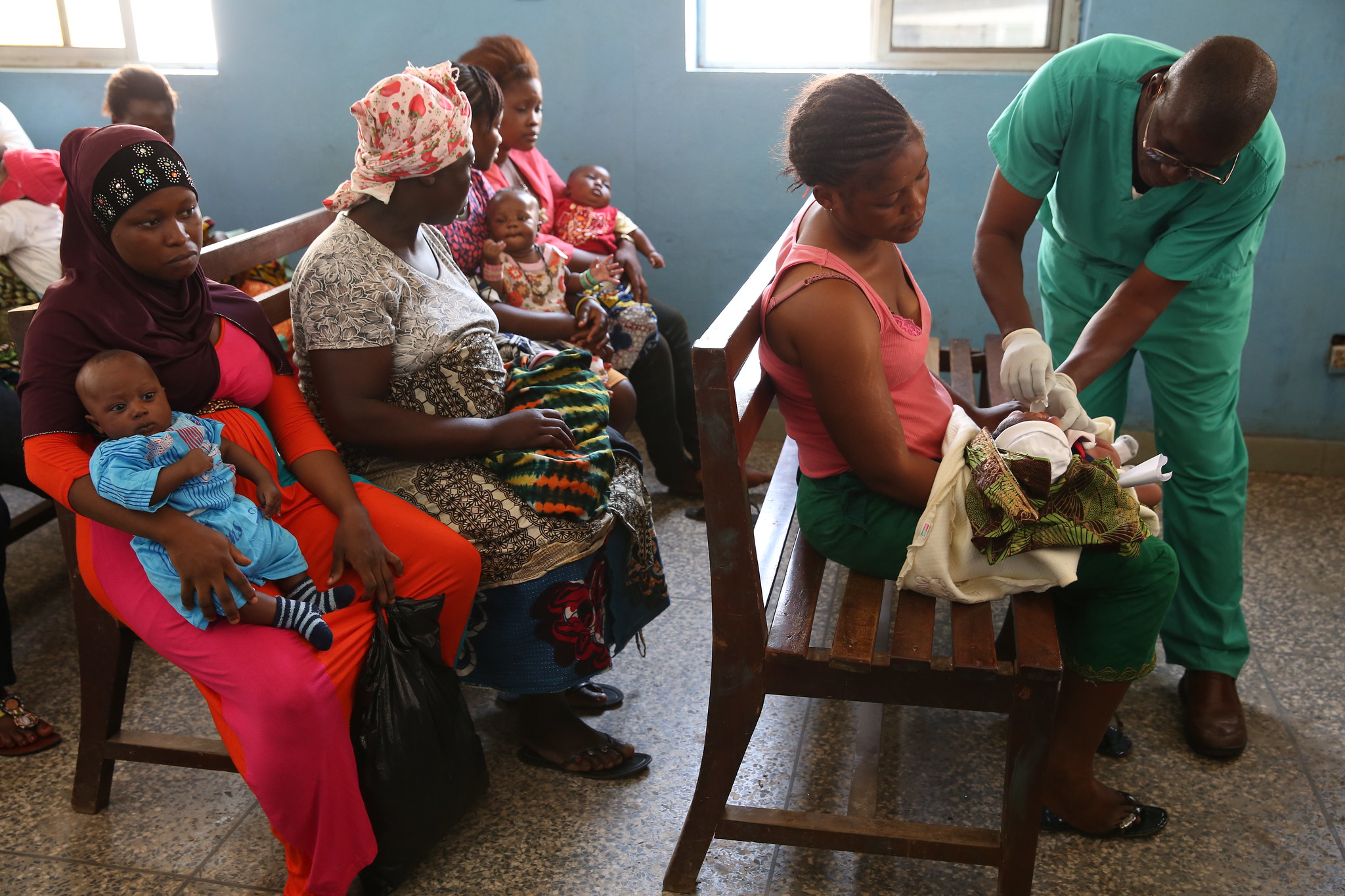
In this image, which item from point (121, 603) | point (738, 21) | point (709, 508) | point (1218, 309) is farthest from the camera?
point (738, 21)

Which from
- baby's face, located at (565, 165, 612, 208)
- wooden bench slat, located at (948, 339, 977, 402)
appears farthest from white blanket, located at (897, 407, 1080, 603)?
baby's face, located at (565, 165, 612, 208)

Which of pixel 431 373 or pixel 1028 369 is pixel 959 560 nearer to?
pixel 1028 369

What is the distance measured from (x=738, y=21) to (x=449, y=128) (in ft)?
7.15

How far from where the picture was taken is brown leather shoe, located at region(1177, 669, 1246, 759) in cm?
230

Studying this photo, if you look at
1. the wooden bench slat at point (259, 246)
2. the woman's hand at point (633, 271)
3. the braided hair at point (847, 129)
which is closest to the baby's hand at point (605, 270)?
the woman's hand at point (633, 271)

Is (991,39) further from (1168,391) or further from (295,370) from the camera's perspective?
(295,370)

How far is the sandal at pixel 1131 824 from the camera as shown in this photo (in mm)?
2047

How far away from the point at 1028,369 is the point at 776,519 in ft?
2.12

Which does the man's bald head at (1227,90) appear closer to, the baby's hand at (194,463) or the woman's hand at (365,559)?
the woman's hand at (365,559)

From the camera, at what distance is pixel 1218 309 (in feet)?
Result: 7.71

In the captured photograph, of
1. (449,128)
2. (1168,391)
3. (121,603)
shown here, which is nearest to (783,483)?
(1168,391)

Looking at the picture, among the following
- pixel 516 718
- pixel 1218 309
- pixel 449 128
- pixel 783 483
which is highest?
pixel 449 128

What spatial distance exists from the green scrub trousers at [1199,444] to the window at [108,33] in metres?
3.67

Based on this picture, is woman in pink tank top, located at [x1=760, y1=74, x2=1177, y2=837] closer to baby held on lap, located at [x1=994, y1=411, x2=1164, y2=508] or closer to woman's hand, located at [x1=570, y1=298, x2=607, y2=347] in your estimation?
baby held on lap, located at [x1=994, y1=411, x2=1164, y2=508]
